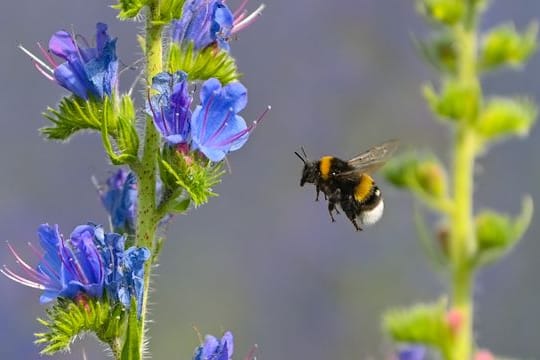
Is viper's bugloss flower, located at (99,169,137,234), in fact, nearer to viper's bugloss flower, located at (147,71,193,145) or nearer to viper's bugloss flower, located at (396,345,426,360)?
viper's bugloss flower, located at (147,71,193,145)

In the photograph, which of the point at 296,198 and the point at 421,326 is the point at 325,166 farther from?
the point at 296,198

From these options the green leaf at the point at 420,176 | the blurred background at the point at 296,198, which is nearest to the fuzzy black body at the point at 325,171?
the green leaf at the point at 420,176

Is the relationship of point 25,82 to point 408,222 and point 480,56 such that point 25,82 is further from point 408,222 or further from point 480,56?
point 480,56

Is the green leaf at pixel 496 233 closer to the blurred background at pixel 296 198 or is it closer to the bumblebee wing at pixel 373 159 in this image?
the bumblebee wing at pixel 373 159

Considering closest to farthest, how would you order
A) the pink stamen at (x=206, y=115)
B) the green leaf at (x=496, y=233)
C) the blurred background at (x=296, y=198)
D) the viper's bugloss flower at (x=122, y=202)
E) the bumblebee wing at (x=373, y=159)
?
the pink stamen at (x=206, y=115) < the viper's bugloss flower at (x=122, y=202) < the bumblebee wing at (x=373, y=159) < the green leaf at (x=496, y=233) < the blurred background at (x=296, y=198)

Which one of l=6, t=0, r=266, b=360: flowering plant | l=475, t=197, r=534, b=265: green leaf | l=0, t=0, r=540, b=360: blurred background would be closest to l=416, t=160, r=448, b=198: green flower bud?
l=475, t=197, r=534, b=265: green leaf

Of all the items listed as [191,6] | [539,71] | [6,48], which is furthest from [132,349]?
[539,71]

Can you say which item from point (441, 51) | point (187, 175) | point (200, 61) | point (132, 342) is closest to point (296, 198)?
point (441, 51)
